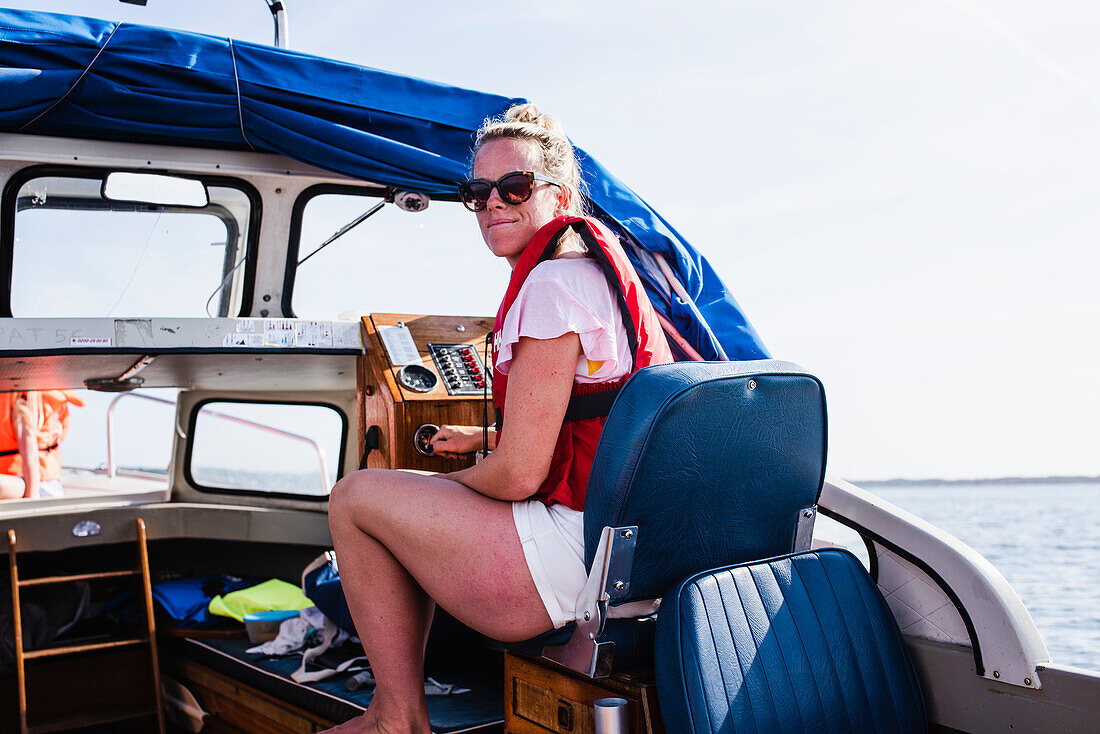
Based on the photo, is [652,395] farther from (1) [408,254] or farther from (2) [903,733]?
(1) [408,254]

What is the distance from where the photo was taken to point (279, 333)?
295 cm

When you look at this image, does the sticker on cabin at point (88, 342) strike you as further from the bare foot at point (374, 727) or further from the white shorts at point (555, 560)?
the white shorts at point (555, 560)

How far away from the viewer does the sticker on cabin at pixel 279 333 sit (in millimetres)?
2926

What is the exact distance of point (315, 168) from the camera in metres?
3.21

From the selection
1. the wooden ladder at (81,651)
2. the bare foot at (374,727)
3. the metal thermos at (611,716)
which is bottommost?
the wooden ladder at (81,651)

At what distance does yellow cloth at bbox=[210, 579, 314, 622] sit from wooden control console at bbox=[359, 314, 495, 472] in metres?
1.26

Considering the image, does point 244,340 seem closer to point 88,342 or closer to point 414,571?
point 88,342

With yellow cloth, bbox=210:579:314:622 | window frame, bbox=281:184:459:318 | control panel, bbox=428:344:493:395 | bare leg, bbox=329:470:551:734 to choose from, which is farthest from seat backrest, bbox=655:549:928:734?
yellow cloth, bbox=210:579:314:622

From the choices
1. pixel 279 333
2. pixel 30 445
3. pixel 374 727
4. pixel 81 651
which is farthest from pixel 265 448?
pixel 374 727

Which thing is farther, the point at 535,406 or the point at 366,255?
the point at 366,255

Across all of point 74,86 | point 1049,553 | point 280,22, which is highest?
point 280,22

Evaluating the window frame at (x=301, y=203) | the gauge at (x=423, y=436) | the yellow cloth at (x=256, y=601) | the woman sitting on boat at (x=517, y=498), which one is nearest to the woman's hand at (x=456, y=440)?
the woman sitting on boat at (x=517, y=498)

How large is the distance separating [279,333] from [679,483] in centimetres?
181

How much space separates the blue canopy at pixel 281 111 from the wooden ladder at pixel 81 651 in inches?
72.1
